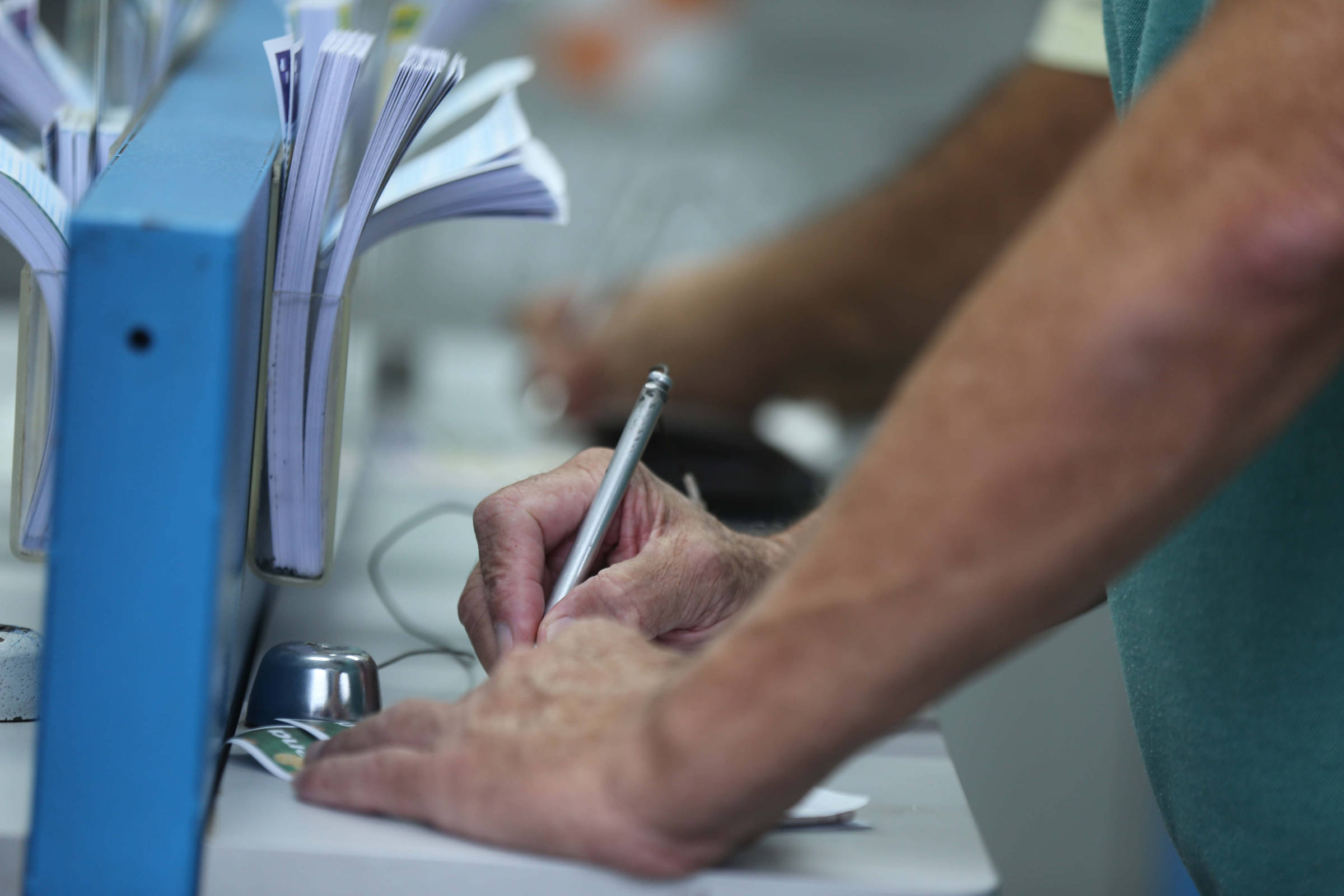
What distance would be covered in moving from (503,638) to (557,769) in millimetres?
160

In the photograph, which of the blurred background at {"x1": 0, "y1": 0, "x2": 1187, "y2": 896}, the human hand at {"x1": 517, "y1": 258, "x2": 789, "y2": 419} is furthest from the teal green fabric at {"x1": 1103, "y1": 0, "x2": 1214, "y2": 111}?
the blurred background at {"x1": 0, "y1": 0, "x2": 1187, "y2": 896}

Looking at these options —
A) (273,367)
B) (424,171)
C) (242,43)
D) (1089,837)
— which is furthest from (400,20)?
(1089,837)

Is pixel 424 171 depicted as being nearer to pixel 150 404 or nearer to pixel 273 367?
pixel 273 367

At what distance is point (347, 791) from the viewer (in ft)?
1.63

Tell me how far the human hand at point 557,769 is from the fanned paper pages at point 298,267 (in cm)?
15

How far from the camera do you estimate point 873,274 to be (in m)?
1.91

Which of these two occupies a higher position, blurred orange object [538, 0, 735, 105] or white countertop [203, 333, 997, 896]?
blurred orange object [538, 0, 735, 105]

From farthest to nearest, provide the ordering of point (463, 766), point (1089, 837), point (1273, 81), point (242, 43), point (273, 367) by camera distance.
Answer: point (1089, 837)
point (242, 43)
point (273, 367)
point (463, 766)
point (1273, 81)

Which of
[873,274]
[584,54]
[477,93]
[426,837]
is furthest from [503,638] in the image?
[584,54]

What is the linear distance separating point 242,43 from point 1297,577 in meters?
0.66

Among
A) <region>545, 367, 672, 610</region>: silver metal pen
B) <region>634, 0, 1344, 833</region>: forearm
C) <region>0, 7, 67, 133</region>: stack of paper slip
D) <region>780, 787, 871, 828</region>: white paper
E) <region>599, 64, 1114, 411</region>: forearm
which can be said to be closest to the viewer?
<region>634, 0, 1344, 833</region>: forearm

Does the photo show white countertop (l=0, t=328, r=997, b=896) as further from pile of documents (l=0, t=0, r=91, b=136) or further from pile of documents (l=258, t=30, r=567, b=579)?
pile of documents (l=0, t=0, r=91, b=136)

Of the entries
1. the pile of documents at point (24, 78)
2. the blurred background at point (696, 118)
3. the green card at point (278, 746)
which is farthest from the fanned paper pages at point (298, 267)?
the blurred background at point (696, 118)

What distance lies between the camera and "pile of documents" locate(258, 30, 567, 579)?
58 centimetres
